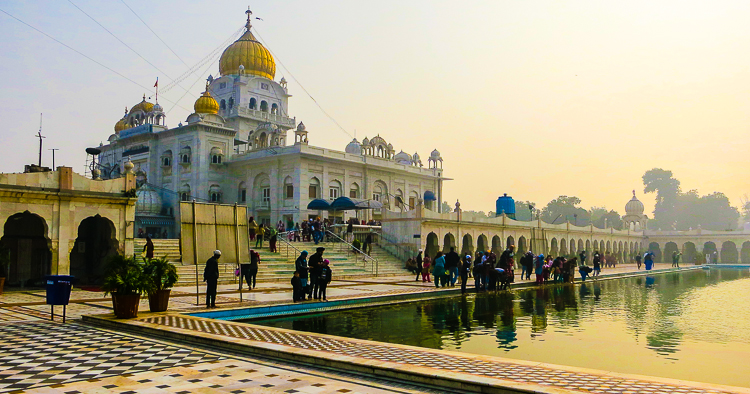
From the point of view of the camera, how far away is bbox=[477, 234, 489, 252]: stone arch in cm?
3919

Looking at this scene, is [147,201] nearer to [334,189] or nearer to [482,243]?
[334,189]

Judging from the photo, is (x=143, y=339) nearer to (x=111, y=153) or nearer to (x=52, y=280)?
(x=52, y=280)

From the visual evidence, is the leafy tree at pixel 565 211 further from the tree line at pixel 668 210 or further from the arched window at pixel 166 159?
the arched window at pixel 166 159

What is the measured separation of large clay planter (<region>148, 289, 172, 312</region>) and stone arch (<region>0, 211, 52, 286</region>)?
10037mm

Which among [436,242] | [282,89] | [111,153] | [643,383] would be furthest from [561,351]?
[111,153]

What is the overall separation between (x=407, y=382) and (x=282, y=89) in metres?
Answer: 51.3

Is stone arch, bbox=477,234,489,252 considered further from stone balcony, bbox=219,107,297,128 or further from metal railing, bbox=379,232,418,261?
stone balcony, bbox=219,107,297,128

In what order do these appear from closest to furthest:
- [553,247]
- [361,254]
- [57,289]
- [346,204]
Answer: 1. [57,289]
2. [361,254]
3. [346,204]
4. [553,247]

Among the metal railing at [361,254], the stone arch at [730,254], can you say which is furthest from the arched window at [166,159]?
the stone arch at [730,254]

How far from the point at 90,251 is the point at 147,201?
23.6 m

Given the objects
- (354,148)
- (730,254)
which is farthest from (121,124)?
(730,254)

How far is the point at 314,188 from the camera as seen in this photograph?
4269cm

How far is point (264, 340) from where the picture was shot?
8.97 m

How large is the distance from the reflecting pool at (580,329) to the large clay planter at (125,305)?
2725mm
